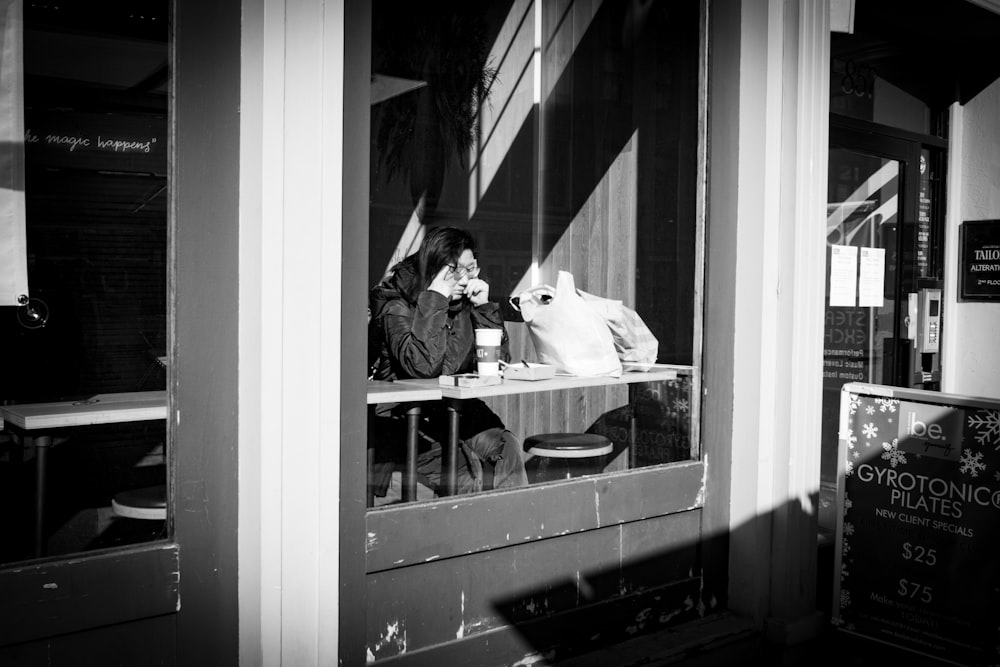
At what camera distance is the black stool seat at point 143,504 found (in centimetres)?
217

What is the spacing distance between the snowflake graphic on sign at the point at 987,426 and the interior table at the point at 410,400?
5.91ft

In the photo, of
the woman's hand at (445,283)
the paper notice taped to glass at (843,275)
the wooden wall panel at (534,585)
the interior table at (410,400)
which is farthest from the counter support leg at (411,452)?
the paper notice taped to glass at (843,275)

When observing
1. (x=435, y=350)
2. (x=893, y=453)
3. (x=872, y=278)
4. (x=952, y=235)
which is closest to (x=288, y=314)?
(x=435, y=350)

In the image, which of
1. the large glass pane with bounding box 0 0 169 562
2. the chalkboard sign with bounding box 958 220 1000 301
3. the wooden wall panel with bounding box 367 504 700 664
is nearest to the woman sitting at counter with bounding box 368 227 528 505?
the wooden wall panel with bounding box 367 504 700 664

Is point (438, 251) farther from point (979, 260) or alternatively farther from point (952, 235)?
point (979, 260)

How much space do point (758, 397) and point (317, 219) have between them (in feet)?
6.02

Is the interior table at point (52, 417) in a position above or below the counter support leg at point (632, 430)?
above

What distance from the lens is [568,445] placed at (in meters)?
3.44

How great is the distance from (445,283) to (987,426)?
2101 millimetres

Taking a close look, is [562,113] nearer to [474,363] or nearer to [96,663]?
[474,363]

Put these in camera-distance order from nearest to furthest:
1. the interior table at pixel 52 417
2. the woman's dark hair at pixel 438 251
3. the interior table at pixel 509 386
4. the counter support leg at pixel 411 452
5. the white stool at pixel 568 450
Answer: the interior table at pixel 52 417, the counter support leg at pixel 411 452, the interior table at pixel 509 386, the white stool at pixel 568 450, the woman's dark hair at pixel 438 251

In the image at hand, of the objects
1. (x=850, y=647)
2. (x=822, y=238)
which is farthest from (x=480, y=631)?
(x=822, y=238)

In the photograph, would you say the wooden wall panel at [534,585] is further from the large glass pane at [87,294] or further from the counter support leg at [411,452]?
the large glass pane at [87,294]

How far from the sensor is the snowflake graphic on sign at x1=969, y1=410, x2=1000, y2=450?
9.40 feet
